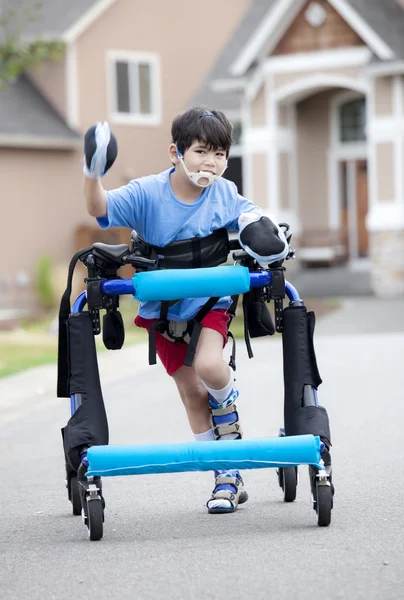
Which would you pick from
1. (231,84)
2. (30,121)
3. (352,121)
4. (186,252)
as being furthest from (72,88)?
(186,252)

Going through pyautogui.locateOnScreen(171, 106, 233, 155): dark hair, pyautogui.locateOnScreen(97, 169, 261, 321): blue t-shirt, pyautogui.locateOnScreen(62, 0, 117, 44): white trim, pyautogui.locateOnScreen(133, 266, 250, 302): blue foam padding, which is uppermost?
pyautogui.locateOnScreen(62, 0, 117, 44): white trim

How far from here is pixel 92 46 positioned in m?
30.0

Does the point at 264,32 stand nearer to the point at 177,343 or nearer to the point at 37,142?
the point at 37,142

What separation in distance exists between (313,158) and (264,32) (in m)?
3.91

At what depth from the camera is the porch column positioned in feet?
77.0

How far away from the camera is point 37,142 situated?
2836 centimetres

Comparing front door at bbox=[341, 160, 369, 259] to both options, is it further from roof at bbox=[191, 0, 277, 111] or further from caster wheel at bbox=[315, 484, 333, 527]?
caster wheel at bbox=[315, 484, 333, 527]

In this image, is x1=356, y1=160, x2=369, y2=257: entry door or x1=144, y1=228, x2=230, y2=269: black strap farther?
x1=356, y1=160, x2=369, y2=257: entry door

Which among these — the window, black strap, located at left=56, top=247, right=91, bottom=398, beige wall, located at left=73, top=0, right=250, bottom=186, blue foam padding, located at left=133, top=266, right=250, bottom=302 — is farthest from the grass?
blue foam padding, located at left=133, top=266, right=250, bottom=302

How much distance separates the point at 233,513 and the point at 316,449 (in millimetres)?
836

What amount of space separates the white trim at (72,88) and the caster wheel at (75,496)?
24.1 meters

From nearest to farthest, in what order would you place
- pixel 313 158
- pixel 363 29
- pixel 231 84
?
pixel 363 29 < pixel 231 84 < pixel 313 158

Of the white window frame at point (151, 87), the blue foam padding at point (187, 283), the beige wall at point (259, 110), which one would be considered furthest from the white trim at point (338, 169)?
the blue foam padding at point (187, 283)

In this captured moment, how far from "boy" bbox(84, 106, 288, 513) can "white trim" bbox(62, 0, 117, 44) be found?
79.7 ft
